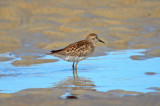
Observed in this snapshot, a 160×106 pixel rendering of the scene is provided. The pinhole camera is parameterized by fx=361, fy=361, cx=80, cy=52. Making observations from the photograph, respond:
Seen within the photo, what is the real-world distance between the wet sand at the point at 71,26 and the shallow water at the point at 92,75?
13.3 inches

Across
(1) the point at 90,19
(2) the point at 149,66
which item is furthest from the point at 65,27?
(2) the point at 149,66

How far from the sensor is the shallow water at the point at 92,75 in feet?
A: 23.0

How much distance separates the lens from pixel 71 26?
14.2 metres

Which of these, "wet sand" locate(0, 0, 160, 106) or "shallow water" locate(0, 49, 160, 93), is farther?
"wet sand" locate(0, 0, 160, 106)

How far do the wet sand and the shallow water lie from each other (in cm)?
34

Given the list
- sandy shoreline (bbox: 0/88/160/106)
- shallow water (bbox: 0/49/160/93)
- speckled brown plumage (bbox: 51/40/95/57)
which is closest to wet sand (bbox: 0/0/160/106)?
shallow water (bbox: 0/49/160/93)

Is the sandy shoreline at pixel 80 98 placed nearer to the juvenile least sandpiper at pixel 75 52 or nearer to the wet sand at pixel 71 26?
the wet sand at pixel 71 26

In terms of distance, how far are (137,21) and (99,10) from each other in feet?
6.05

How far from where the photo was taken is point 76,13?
1531 centimetres

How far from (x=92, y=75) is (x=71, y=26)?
6.12 meters

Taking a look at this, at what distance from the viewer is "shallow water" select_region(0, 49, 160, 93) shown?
6996 mm

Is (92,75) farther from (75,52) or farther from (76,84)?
(75,52)

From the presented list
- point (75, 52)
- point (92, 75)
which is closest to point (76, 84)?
point (92, 75)

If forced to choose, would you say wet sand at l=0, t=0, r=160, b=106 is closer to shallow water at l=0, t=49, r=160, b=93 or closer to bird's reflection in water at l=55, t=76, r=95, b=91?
shallow water at l=0, t=49, r=160, b=93
